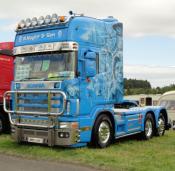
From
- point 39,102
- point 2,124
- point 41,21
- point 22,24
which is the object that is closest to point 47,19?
point 41,21

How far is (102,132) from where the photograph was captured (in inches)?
497

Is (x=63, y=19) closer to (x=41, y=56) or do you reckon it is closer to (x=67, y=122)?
(x=41, y=56)

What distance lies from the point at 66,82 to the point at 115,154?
2.23 metres

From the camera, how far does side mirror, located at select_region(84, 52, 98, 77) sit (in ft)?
38.7

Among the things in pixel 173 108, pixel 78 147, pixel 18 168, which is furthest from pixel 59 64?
pixel 173 108

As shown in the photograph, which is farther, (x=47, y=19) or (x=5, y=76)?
(x=5, y=76)

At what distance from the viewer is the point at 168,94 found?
24.1 m

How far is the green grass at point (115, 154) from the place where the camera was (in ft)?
32.3

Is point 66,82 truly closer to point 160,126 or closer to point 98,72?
point 98,72

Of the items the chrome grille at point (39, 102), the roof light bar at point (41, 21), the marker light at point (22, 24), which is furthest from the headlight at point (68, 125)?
the marker light at point (22, 24)

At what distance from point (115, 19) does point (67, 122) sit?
3.90m

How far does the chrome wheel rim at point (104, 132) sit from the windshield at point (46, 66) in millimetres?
1926

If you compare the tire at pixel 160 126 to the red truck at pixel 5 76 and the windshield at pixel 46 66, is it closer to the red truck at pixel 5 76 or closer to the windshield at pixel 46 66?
the red truck at pixel 5 76

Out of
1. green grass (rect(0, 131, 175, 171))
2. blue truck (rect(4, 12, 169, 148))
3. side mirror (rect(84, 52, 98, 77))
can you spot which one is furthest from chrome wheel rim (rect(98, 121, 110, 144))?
side mirror (rect(84, 52, 98, 77))
